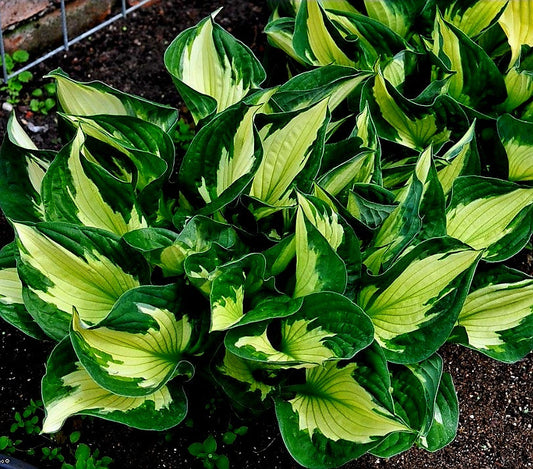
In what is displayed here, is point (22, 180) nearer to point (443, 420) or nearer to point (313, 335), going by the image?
point (313, 335)

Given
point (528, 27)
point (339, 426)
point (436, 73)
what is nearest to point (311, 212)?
point (339, 426)

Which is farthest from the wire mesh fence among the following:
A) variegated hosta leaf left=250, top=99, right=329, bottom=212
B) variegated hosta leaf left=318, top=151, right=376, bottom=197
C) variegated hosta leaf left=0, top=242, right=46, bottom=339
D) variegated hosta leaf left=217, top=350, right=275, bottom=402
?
variegated hosta leaf left=217, top=350, right=275, bottom=402

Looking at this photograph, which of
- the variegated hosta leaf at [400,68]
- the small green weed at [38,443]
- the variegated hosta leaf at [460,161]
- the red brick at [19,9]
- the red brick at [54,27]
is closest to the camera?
the small green weed at [38,443]

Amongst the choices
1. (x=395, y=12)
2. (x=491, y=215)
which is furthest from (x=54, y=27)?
(x=491, y=215)

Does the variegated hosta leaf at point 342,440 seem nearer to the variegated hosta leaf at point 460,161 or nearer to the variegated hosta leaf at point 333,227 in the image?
the variegated hosta leaf at point 333,227

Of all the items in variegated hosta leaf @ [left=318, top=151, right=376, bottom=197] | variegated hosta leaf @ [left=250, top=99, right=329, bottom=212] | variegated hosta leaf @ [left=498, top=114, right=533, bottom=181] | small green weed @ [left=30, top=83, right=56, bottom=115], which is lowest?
variegated hosta leaf @ [left=498, top=114, right=533, bottom=181]

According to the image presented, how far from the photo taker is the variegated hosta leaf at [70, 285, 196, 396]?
141cm

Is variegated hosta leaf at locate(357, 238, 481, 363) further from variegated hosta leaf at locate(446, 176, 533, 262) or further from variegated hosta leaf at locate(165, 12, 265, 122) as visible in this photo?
variegated hosta leaf at locate(165, 12, 265, 122)

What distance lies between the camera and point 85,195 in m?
1.60

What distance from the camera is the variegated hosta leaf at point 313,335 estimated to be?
1.44 metres

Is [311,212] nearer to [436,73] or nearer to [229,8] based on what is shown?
[436,73]

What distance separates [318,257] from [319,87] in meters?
0.49

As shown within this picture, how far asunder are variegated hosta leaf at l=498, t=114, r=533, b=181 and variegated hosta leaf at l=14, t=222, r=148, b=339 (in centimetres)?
97

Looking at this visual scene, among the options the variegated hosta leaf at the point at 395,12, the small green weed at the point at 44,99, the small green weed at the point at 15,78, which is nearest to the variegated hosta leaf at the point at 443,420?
the variegated hosta leaf at the point at 395,12
